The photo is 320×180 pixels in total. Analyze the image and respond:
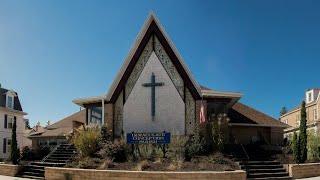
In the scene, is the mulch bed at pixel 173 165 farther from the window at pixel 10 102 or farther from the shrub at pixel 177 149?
the window at pixel 10 102

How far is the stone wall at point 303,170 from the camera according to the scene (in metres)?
21.0

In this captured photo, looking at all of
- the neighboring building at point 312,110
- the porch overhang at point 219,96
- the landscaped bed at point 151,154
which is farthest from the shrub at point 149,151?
the neighboring building at point 312,110

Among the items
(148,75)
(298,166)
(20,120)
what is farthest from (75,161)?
(20,120)

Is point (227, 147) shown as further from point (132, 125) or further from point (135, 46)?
point (135, 46)

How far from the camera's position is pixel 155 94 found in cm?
2606

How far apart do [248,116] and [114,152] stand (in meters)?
12.7

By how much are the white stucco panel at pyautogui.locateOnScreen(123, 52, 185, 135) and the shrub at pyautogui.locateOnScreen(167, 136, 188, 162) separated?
2218mm

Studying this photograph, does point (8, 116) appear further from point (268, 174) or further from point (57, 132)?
point (268, 174)

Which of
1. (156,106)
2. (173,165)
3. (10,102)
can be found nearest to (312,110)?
(156,106)

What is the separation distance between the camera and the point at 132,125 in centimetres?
2631

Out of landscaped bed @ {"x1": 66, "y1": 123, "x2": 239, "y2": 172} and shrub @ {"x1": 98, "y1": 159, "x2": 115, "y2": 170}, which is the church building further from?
shrub @ {"x1": 98, "y1": 159, "x2": 115, "y2": 170}

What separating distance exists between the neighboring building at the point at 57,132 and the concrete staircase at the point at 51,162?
402 cm

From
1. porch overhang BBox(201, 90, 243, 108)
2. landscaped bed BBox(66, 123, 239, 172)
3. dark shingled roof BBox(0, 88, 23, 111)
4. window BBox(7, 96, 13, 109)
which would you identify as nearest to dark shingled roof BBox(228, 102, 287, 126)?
porch overhang BBox(201, 90, 243, 108)

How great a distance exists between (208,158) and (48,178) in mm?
8945
